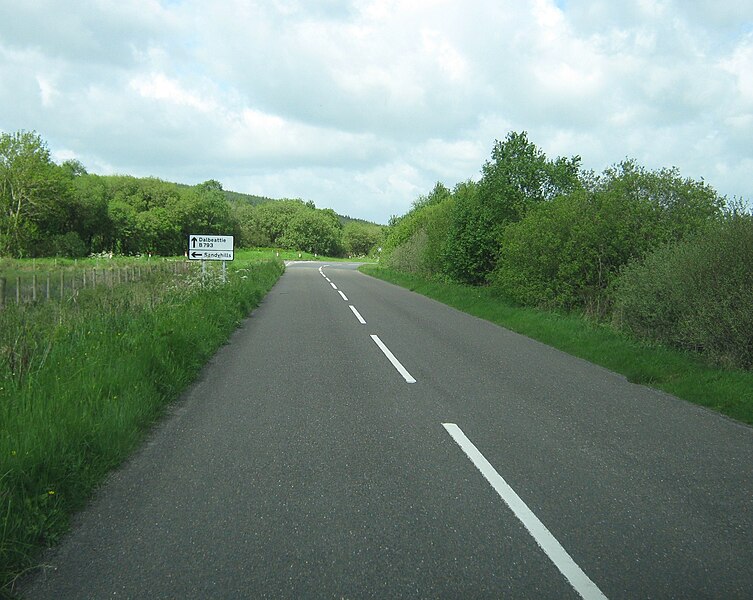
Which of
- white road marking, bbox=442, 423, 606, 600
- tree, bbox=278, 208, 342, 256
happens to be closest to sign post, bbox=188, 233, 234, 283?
white road marking, bbox=442, 423, 606, 600

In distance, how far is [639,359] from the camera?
9711 millimetres

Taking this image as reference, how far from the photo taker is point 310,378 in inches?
319

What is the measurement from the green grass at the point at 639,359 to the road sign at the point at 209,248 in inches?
375

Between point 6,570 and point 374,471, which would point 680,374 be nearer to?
point 374,471

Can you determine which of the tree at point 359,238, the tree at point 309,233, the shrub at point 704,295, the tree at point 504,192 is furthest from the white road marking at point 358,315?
the tree at point 359,238

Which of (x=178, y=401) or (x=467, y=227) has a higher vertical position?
(x=467, y=227)

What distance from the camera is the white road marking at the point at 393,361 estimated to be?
8.31 m

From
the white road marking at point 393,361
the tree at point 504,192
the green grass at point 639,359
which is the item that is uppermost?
the tree at point 504,192

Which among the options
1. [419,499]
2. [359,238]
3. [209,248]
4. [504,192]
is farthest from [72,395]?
[359,238]

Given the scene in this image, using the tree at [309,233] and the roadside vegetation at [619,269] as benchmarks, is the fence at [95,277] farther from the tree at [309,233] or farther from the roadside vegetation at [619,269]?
the tree at [309,233]

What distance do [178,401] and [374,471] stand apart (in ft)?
10.6

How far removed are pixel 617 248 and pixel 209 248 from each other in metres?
13.9

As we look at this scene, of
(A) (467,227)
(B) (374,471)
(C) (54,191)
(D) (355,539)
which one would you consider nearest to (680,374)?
(B) (374,471)

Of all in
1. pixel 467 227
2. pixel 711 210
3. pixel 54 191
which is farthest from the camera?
pixel 54 191
